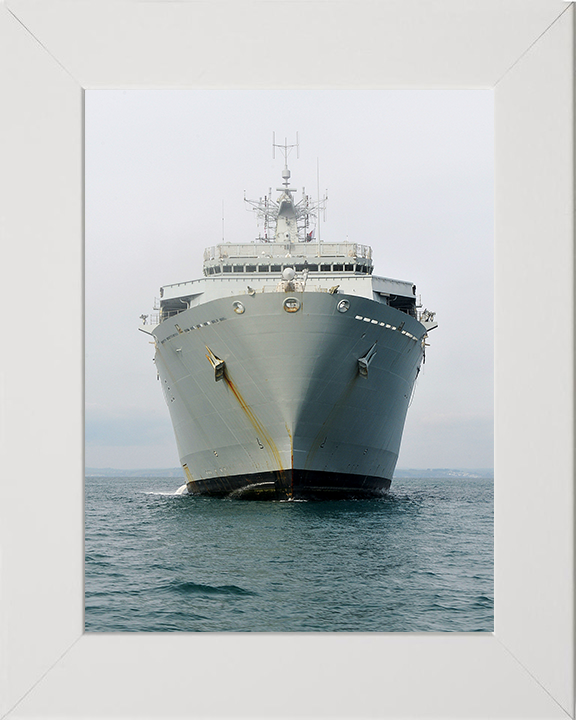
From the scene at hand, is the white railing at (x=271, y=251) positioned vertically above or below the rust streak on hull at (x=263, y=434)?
above

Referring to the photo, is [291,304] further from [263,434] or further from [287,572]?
[287,572]

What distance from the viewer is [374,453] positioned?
16.5 meters

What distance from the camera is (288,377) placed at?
560 inches

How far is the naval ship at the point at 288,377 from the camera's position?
14.2 m

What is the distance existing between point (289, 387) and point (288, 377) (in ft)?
0.58

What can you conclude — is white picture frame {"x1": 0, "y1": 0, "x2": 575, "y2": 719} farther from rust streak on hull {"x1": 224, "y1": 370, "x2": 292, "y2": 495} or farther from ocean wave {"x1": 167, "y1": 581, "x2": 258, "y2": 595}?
rust streak on hull {"x1": 224, "y1": 370, "x2": 292, "y2": 495}

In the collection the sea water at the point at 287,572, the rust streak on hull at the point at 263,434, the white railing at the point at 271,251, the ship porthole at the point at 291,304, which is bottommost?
the sea water at the point at 287,572

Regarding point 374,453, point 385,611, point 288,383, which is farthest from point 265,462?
point 385,611

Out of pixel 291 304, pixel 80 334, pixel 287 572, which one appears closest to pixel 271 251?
pixel 291 304

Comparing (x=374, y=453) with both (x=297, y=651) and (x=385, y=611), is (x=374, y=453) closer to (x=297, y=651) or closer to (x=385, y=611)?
(x=385, y=611)

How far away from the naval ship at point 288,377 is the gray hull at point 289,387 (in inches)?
0.8

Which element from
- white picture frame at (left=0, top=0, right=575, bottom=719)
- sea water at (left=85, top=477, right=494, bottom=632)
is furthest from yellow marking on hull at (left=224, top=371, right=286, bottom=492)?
white picture frame at (left=0, top=0, right=575, bottom=719)

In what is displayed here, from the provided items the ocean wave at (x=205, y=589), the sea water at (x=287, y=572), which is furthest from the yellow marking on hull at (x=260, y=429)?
the ocean wave at (x=205, y=589)

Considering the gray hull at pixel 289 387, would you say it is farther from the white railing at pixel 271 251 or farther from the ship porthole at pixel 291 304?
the white railing at pixel 271 251
